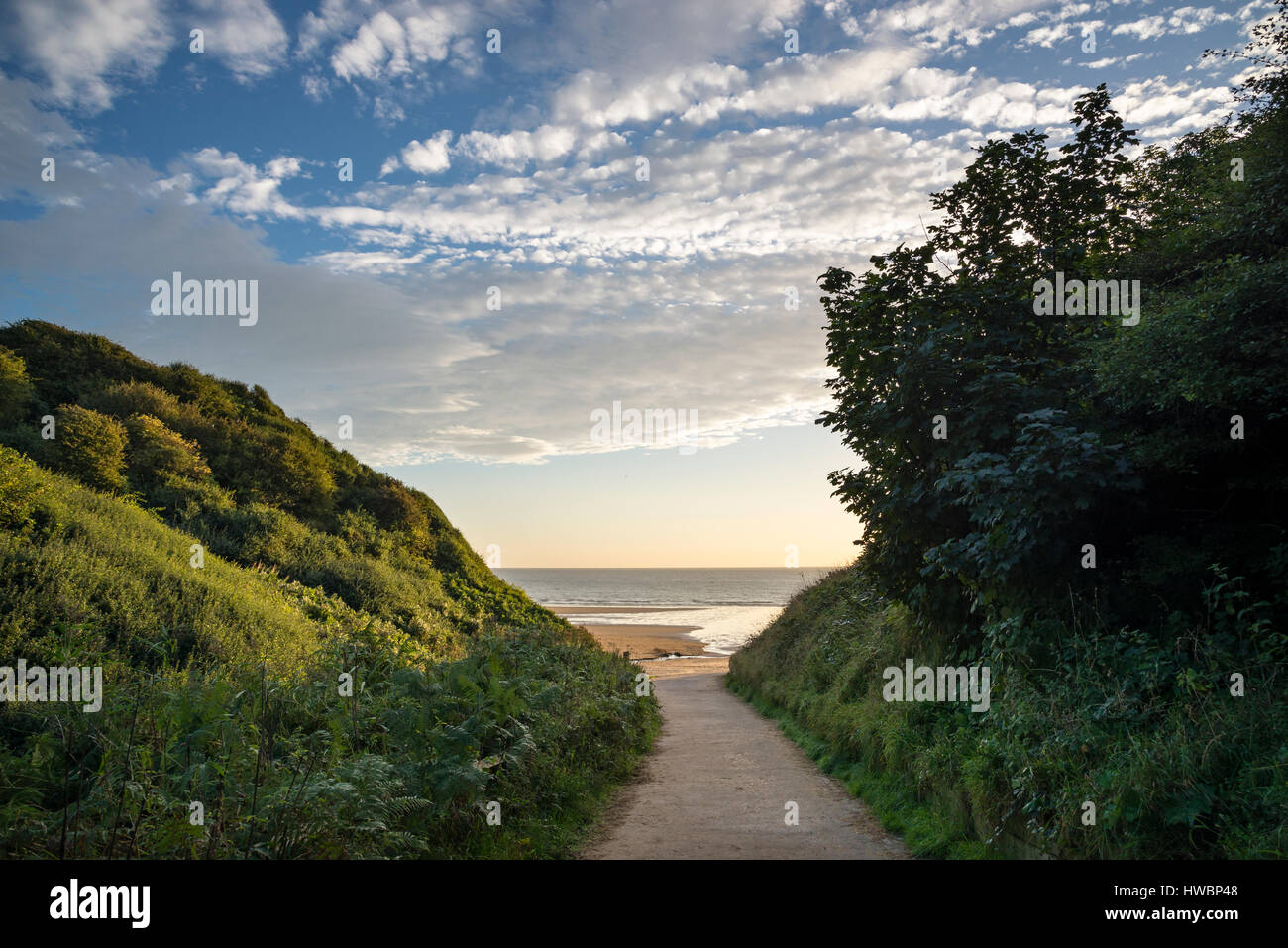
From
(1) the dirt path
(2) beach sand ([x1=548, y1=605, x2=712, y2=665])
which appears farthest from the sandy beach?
(1) the dirt path

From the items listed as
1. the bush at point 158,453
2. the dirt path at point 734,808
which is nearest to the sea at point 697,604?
the dirt path at point 734,808

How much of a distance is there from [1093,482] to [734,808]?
548cm

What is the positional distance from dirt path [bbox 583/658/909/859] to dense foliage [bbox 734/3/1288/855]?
38.5 inches

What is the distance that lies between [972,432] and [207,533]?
66.4 feet

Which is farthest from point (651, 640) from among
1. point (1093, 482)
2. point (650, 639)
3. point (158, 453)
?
point (1093, 482)

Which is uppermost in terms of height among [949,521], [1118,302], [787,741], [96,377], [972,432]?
[96,377]

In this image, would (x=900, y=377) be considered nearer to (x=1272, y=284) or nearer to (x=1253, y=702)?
(x=1272, y=284)

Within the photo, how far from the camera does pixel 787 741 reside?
1346 cm

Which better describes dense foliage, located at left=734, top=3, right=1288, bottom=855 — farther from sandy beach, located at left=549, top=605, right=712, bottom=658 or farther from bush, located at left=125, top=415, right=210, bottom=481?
sandy beach, located at left=549, top=605, right=712, bottom=658

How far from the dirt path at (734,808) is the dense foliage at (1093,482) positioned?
979mm

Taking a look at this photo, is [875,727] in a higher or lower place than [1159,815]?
lower

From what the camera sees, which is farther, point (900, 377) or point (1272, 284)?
point (900, 377)

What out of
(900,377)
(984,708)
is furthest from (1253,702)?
(900,377)
